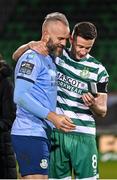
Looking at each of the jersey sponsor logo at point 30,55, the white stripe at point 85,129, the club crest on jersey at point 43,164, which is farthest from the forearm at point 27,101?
the white stripe at point 85,129

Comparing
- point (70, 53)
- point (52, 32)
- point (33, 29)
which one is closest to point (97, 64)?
point (70, 53)

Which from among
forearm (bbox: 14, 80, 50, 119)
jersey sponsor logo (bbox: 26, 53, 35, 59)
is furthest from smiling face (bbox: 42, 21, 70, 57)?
forearm (bbox: 14, 80, 50, 119)

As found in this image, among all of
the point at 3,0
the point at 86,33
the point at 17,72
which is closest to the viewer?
the point at 17,72

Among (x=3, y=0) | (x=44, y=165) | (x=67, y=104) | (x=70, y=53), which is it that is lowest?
(x=44, y=165)

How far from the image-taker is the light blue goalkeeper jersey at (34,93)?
178 inches

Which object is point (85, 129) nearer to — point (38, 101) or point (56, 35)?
point (38, 101)

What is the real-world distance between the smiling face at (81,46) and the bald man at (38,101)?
1.09ft

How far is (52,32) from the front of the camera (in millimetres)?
4664

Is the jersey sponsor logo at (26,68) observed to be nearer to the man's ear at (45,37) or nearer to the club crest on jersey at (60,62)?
the man's ear at (45,37)

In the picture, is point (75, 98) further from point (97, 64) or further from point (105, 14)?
point (105, 14)

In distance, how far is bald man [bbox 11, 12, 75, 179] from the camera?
458cm

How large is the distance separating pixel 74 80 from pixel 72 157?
22.4 inches

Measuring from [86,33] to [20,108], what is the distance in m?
0.78

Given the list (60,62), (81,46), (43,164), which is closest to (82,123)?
(60,62)
